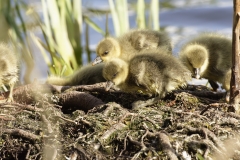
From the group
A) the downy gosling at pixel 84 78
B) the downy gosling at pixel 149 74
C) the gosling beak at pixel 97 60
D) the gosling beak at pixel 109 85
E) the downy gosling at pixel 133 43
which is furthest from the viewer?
the gosling beak at pixel 97 60

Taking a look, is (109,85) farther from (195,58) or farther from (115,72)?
(195,58)

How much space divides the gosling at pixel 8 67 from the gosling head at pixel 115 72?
0.60 m

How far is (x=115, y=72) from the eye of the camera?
359cm

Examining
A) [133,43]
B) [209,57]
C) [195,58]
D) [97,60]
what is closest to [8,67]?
[97,60]

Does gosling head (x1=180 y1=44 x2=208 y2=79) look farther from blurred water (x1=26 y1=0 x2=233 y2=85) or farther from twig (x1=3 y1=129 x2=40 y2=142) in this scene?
blurred water (x1=26 y1=0 x2=233 y2=85)

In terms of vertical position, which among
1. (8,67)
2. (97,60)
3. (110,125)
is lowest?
(110,125)

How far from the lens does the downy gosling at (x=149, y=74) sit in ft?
11.6

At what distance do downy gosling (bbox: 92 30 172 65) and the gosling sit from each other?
0.76m

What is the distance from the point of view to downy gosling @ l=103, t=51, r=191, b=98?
3.55m

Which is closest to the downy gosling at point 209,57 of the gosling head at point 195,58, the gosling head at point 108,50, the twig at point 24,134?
the gosling head at point 195,58

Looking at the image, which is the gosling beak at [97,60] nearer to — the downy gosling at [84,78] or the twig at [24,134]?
the downy gosling at [84,78]

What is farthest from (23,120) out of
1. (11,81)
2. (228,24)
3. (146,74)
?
(228,24)

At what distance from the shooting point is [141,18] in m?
5.43

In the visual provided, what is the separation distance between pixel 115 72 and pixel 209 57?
0.87m
